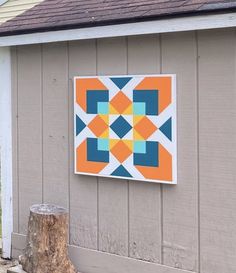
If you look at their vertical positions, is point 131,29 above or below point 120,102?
above

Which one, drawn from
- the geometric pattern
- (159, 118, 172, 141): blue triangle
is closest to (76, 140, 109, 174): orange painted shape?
the geometric pattern

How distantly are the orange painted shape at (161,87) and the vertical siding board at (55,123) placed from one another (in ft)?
3.22

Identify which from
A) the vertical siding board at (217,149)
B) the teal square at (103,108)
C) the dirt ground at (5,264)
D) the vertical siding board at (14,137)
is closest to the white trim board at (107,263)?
the vertical siding board at (217,149)

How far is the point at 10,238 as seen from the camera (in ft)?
19.4

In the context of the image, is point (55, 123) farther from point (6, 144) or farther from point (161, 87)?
point (161, 87)

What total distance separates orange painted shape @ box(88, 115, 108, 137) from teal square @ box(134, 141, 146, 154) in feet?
1.12

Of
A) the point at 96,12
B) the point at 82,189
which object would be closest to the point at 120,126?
the point at 82,189

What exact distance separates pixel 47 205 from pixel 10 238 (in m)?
0.75

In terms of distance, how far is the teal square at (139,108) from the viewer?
184 inches

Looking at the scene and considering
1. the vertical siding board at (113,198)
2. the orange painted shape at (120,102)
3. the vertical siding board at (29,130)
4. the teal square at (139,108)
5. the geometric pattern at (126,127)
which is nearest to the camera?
the geometric pattern at (126,127)

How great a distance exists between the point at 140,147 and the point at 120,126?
0.26m

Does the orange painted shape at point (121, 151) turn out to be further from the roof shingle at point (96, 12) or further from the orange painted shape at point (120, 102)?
the roof shingle at point (96, 12)

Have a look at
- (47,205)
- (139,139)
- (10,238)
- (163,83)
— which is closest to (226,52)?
(163,83)

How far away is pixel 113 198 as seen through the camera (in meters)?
5.03
